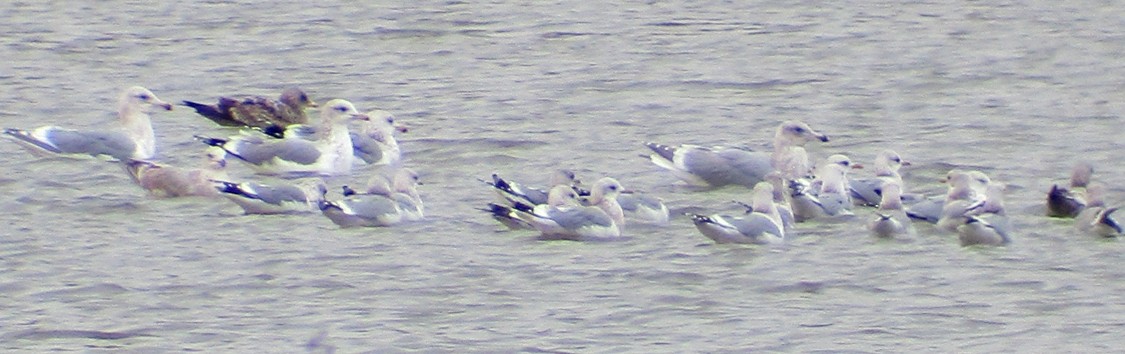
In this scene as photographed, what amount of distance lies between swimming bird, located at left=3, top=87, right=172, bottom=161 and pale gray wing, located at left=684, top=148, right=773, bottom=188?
3056 millimetres

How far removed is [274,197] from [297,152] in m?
1.53

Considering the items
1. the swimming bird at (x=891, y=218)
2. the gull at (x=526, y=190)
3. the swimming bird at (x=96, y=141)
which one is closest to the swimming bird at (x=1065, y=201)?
the swimming bird at (x=891, y=218)

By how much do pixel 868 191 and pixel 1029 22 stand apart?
19.8 feet

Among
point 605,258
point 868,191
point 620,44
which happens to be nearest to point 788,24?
point 620,44

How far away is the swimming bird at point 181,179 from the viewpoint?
42.5 ft

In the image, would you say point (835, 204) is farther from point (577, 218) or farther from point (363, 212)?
point (363, 212)

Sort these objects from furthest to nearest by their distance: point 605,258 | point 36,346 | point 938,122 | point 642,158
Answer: point 938,122, point 642,158, point 605,258, point 36,346

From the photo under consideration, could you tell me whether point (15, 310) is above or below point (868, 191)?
below

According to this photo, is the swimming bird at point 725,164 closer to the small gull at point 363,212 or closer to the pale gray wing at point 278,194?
the small gull at point 363,212

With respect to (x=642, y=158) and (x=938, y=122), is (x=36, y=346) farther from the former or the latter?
(x=938, y=122)

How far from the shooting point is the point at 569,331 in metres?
10.2

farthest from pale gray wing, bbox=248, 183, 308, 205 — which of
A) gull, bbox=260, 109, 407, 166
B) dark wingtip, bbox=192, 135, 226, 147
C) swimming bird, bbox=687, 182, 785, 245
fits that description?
swimming bird, bbox=687, 182, 785, 245

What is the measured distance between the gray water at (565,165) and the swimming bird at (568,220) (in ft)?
0.27

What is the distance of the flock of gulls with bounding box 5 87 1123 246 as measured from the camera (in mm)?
11828
